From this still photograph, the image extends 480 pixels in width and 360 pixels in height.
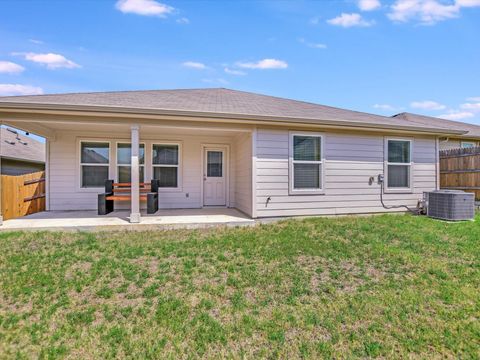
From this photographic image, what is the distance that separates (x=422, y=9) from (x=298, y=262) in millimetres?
7961

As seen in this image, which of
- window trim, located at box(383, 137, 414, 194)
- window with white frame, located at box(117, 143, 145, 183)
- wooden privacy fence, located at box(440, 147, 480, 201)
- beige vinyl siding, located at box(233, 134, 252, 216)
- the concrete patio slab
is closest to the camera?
the concrete patio slab

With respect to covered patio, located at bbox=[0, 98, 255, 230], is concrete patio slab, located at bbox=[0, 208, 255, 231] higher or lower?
lower

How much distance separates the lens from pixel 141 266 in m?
3.56

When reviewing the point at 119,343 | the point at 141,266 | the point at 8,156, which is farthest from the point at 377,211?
the point at 8,156

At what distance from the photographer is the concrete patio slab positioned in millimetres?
Result: 5273

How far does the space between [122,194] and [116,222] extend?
69.0 inches

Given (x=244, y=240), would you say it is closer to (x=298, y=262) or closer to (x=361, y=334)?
(x=298, y=262)

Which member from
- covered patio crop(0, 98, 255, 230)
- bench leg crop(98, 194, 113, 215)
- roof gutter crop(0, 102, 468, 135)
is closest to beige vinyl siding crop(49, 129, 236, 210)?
covered patio crop(0, 98, 255, 230)

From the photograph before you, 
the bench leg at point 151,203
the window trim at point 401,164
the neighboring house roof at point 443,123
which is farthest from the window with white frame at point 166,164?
the neighboring house roof at point 443,123

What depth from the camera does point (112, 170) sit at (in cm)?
747

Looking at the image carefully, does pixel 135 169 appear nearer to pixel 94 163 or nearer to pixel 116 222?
pixel 116 222

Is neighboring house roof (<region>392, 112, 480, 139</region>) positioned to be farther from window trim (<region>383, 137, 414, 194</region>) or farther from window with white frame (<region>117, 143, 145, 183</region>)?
window with white frame (<region>117, 143, 145, 183</region>)

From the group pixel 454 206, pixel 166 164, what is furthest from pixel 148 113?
pixel 454 206

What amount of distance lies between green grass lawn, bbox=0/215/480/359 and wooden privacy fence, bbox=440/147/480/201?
16.7 feet
